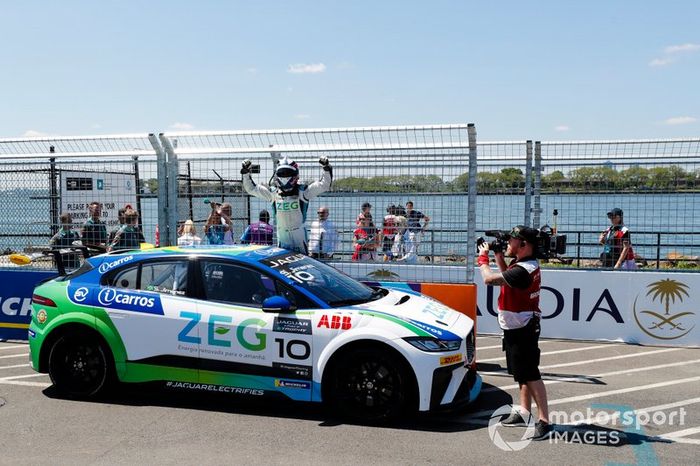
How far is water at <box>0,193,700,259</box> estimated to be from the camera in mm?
8383

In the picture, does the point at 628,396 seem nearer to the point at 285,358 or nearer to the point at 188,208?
the point at 285,358

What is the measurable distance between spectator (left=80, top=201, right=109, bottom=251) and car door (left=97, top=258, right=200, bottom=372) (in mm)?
3262

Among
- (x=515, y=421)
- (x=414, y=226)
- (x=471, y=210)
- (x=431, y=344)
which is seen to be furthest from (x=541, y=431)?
(x=414, y=226)

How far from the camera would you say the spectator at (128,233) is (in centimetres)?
942

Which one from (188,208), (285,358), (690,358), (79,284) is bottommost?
(690,358)

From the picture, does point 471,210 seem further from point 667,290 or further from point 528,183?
point 667,290

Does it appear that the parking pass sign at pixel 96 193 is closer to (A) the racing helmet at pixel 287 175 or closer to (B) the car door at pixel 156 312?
(A) the racing helmet at pixel 287 175

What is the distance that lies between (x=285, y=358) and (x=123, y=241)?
4406 millimetres

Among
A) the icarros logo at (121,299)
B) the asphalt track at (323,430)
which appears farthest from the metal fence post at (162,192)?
the icarros logo at (121,299)

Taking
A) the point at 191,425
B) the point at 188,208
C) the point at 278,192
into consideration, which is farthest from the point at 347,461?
the point at 188,208

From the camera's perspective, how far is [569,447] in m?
5.41

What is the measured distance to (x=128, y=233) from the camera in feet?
31.0

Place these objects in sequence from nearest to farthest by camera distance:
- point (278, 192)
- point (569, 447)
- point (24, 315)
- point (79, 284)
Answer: point (569, 447)
point (79, 284)
point (278, 192)
point (24, 315)

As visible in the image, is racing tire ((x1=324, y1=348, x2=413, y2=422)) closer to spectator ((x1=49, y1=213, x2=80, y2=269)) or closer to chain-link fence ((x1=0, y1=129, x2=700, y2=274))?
chain-link fence ((x1=0, y1=129, x2=700, y2=274))
